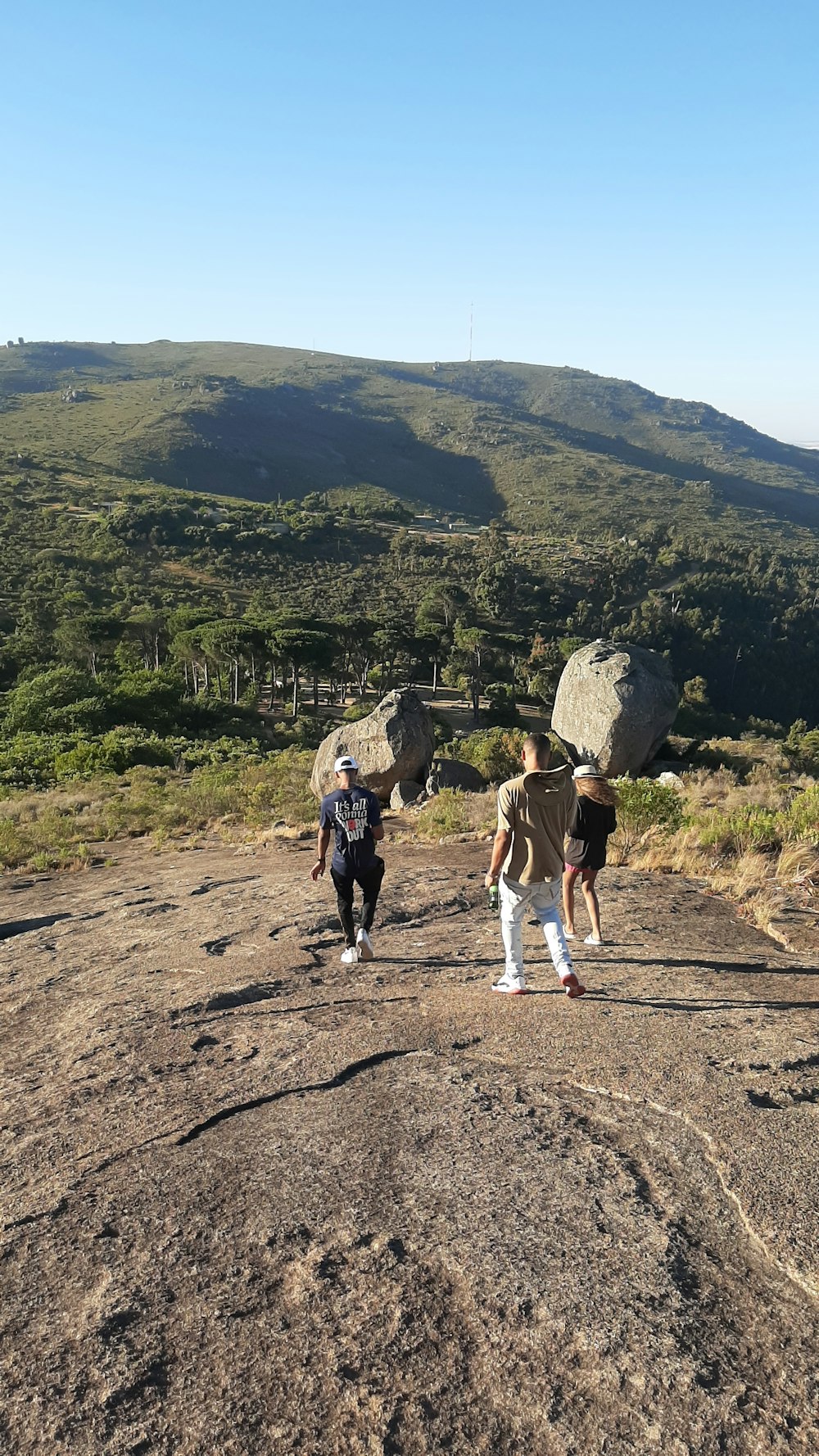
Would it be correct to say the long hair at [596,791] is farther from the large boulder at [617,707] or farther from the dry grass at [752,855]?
the large boulder at [617,707]

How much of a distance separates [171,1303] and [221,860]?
8971 millimetres

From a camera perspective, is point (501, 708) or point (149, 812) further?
A: point (501, 708)

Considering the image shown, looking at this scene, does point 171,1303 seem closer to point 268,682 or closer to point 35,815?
point 35,815

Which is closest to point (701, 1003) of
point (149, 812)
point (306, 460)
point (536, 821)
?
point (536, 821)

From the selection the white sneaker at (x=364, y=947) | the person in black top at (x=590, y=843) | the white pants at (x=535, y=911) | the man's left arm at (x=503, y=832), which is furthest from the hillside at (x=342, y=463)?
the white pants at (x=535, y=911)

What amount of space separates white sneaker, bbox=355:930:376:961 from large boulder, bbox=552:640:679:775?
14087mm

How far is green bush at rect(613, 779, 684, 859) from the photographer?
9.59 m

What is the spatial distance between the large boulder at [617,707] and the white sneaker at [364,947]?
14.1m

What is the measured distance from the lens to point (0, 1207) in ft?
10.7

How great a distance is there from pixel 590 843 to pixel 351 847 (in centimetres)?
189

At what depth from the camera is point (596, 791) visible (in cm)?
638

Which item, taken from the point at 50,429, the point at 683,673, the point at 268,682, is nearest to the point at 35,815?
the point at 268,682

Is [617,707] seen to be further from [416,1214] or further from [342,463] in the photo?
[342,463]

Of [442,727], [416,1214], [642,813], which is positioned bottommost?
[442,727]
